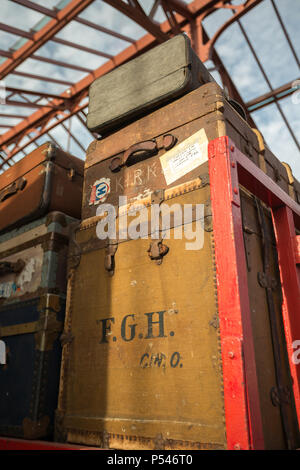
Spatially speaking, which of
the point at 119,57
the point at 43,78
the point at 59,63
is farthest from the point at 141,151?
the point at 43,78

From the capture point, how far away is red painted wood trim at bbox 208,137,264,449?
107cm

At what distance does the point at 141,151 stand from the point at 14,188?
1.12m

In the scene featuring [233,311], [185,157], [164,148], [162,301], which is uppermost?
[164,148]

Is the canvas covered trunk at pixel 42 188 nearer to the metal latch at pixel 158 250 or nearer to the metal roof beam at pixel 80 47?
the metal latch at pixel 158 250

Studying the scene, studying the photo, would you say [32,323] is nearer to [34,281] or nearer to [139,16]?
[34,281]

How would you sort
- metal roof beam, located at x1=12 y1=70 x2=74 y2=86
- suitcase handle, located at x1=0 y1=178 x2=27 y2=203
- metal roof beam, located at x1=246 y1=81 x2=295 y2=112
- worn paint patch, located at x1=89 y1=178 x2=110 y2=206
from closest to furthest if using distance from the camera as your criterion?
1. worn paint patch, located at x1=89 y1=178 x2=110 y2=206
2. suitcase handle, located at x1=0 y1=178 x2=27 y2=203
3. metal roof beam, located at x1=12 y1=70 x2=74 y2=86
4. metal roof beam, located at x1=246 y1=81 x2=295 y2=112

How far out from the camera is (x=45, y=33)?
618 centimetres

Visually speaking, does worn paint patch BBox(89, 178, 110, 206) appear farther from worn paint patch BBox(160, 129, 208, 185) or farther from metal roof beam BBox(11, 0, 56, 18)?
metal roof beam BBox(11, 0, 56, 18)

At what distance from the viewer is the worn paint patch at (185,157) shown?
1684 mm

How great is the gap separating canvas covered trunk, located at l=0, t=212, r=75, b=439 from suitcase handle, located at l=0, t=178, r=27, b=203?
1.08ft

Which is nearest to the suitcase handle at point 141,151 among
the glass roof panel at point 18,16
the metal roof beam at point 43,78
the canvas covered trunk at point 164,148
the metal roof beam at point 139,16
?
the canvas covered trunk at point 164,148

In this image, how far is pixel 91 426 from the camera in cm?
157

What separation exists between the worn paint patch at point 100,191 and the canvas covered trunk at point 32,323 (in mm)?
251

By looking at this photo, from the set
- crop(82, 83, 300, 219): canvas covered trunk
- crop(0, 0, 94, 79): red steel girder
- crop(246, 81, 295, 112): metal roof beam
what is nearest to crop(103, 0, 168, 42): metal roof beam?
crop(0, 0, 94, 79): red steel girder
